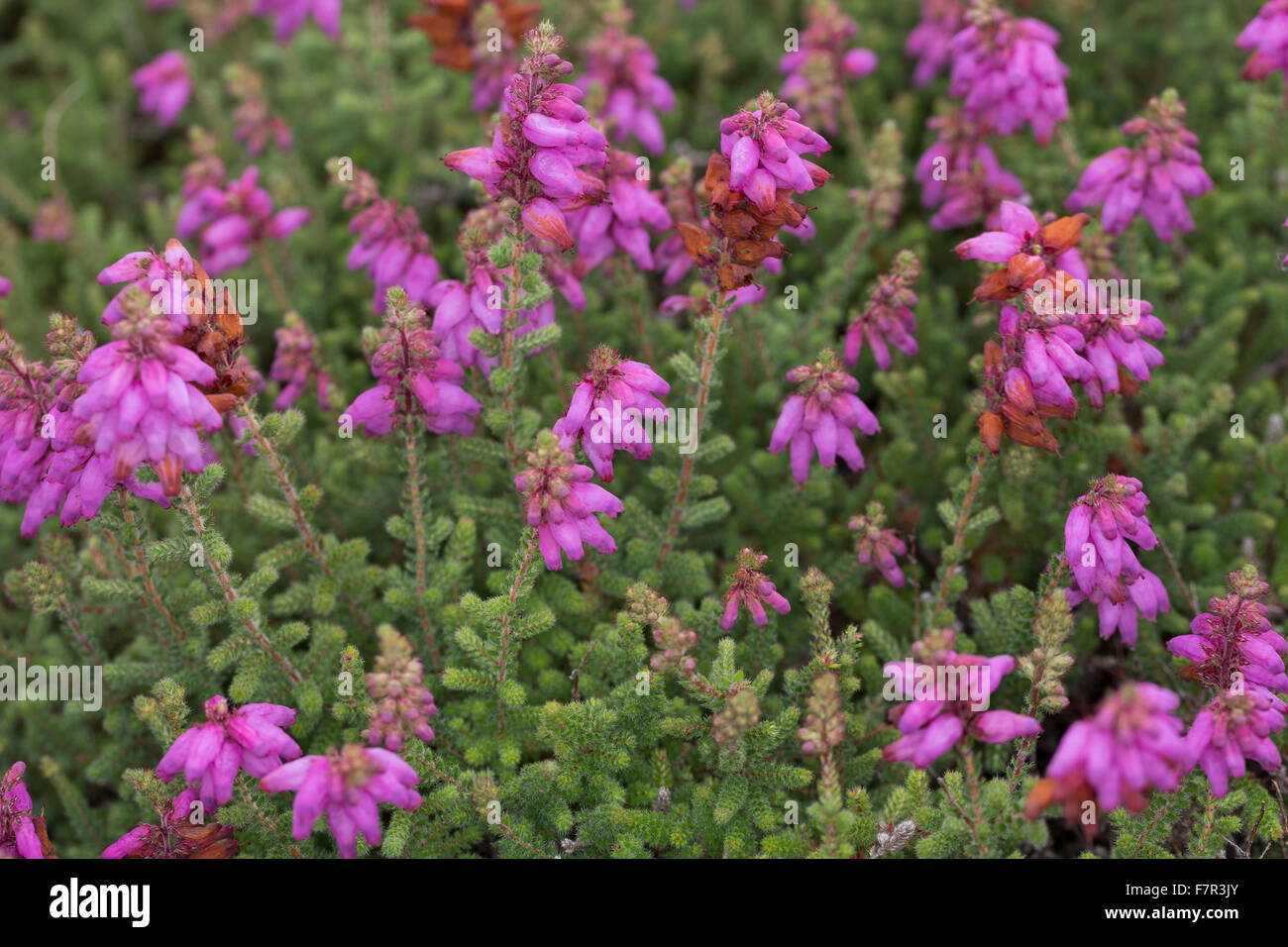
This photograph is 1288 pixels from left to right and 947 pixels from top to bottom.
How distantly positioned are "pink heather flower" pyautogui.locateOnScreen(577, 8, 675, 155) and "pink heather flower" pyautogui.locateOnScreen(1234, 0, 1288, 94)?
2827mm

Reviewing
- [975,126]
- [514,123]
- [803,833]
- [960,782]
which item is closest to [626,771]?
[803,833]

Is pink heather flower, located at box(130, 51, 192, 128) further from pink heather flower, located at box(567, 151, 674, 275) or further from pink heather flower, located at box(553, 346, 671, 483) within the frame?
pink heather flower, located at box(553, 346, 671, 483)

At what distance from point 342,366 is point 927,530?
9.97 ft

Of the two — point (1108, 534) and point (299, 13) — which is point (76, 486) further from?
point (299, 13)

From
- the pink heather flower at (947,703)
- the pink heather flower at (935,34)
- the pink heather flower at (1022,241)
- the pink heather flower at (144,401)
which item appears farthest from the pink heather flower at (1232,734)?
the pink heather flower at (935,34)

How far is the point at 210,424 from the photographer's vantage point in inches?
137

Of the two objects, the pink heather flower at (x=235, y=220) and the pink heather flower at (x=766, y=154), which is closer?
the pink heather flower at (x=766, y=154)

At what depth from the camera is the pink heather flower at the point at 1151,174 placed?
483cm

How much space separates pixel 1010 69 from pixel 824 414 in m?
2.20

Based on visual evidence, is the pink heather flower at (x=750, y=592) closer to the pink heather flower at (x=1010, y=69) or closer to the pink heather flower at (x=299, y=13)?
the pink heather flower at (x=1010, y=69)

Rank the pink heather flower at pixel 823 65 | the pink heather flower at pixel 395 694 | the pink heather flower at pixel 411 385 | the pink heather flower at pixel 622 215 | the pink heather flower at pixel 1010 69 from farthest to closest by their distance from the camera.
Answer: the pink heather flower at pixel 823 65, the pink heather flower at pixel 1010 69, the pink heather flower at pixel 622 215, the pink heather flower at pixel 411 385, the pink heather flower at pixel 395 694

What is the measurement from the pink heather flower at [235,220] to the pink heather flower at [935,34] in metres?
3.72

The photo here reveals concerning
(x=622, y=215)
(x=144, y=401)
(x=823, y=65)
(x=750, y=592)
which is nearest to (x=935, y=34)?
(x=823, y=65)

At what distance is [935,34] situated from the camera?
261 inches
